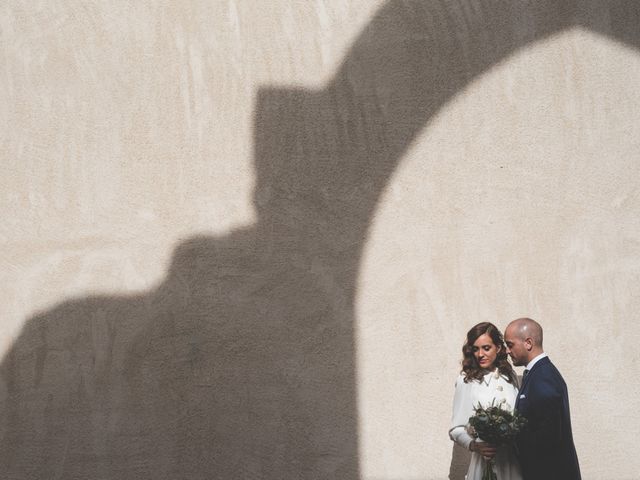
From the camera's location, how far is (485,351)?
16.2 feet

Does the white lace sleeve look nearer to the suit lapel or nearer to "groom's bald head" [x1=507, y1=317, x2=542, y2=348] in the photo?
the suit lapel

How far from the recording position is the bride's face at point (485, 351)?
4.93m

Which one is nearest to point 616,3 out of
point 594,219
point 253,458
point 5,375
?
point 594,219

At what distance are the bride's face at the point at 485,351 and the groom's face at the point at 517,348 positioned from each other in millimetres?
110

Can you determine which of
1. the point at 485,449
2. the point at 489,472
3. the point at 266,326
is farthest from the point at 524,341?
the point at 266,326

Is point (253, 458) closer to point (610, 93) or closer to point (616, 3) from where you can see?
point (610, 93)

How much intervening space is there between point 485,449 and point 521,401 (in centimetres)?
37

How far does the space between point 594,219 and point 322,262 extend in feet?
7.45

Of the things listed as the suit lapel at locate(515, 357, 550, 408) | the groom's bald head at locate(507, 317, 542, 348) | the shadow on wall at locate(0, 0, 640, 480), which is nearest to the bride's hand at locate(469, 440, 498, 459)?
the suit lapel at locate(515, 357, 550, 408)

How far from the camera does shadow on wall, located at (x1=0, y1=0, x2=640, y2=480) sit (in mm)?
5625

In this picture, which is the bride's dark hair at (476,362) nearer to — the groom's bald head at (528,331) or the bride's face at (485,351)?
the bride's face at (485,351)

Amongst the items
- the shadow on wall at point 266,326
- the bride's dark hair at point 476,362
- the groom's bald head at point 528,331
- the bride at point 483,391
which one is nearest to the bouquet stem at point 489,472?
the bride at point 483,391

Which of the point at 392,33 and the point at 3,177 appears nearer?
the point at 3,177

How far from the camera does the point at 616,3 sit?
21.0 ft
